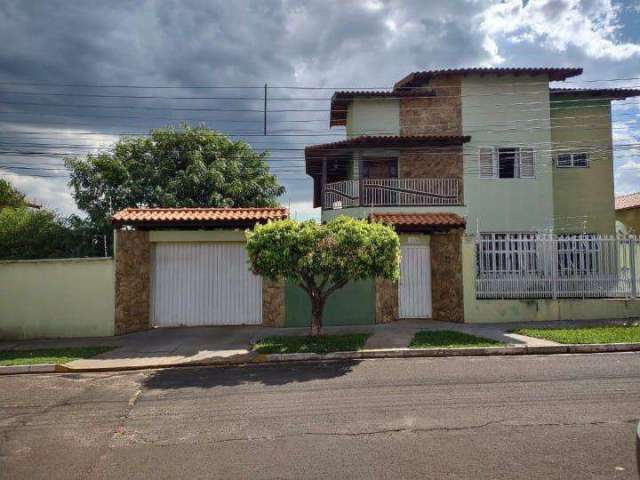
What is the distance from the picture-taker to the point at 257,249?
9172mm

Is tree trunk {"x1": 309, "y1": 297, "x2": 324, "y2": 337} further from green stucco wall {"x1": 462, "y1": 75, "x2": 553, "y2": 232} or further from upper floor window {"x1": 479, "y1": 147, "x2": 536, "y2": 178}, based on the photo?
upper floor window {"x1": 479, "y1": 147, "x2": 536, "y2": 178}

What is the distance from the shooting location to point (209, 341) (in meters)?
10.4

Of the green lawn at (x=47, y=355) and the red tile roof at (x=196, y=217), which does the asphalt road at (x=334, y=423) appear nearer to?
the green lawn at (x=47, y=355)

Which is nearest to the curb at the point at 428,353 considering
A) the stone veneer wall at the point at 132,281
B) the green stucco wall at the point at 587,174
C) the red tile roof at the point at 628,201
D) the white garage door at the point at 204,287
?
the white garage door at the point at 204,287

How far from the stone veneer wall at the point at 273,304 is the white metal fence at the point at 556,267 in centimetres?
518

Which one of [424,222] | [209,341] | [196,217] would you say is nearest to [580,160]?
[424,222]

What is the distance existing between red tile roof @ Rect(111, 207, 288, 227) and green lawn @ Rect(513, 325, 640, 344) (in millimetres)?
6789

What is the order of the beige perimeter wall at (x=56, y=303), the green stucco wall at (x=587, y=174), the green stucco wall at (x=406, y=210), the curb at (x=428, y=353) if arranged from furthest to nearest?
the green stucco wall at (x=587, y=174), the green stucco wall at (x=406, y=210), the beige perimeter wall at (x=56, y=303), the curb at (x=428, y=353)

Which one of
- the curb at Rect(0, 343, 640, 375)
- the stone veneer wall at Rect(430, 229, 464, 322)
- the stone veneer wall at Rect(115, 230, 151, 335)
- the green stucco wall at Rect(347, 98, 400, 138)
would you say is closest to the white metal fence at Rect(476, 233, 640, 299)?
the stone veneer wall at Rect(430, 229, 464, 322)

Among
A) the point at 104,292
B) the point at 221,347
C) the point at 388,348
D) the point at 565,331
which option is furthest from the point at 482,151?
the point at 104,292

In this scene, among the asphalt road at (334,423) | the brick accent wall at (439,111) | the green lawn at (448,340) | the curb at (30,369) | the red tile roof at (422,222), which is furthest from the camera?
the brick accent wall at (439,111)

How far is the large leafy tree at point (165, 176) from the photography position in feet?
56.6

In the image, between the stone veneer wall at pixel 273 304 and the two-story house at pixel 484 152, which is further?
the two-story house at pixel 484 152

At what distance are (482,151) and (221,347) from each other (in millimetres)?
13267
